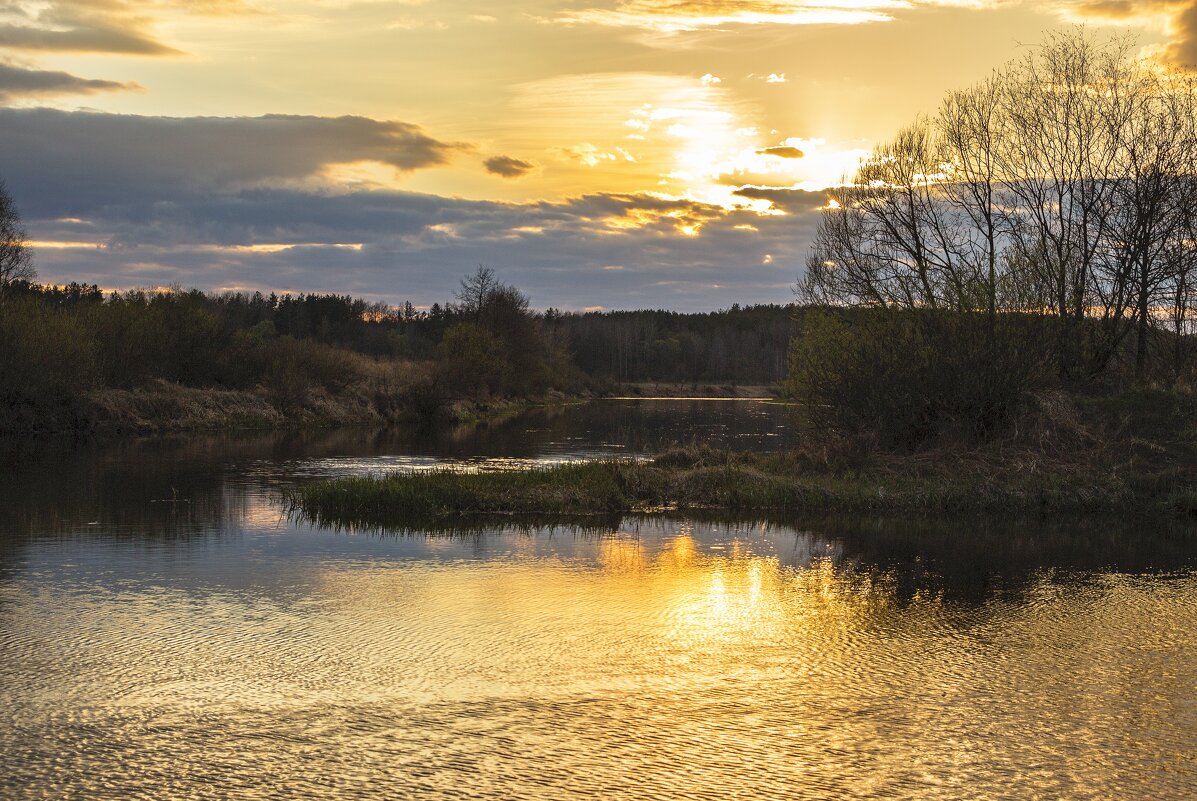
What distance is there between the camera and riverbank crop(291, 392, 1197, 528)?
789 inches

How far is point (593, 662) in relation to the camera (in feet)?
31.9

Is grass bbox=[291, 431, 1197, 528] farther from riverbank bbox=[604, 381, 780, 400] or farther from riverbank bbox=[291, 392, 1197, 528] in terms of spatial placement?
riverbank bbox=[604, 381, 780, 400]

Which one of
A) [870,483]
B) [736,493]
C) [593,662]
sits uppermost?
[870,483]

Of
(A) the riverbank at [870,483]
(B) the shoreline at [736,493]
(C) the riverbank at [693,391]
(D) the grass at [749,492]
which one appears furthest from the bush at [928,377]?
(C) the riverbank at [693,391]

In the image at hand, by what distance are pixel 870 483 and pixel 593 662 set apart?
13508 mm

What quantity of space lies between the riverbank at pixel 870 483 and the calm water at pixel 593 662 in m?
2.28

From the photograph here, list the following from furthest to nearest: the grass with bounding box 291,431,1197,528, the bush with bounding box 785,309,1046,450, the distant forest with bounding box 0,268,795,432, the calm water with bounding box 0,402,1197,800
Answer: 1. the distant forest with bounding box 0,268,795,432
2. the bush with bounding box 785,309,1046,450
3. the grass with bounding box 291,431,1197,528
4. the calm water with bounding box 0,402,1197,800

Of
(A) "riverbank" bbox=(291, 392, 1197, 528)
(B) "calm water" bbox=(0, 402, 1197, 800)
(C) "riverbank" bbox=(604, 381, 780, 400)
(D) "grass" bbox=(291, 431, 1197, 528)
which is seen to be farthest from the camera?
(C) "riverbank" bbox=(604, 381, 780, 400)

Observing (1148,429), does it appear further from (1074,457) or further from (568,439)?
(568,439)

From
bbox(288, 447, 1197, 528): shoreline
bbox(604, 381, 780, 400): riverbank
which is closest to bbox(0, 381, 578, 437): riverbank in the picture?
bbox(288, 447, 1197, 528): shoreline

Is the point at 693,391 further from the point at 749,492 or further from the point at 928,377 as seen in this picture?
the point at 749,492

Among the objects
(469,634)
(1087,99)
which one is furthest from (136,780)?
(1087,99)

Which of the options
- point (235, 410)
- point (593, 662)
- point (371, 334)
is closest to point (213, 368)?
point (235, 410)

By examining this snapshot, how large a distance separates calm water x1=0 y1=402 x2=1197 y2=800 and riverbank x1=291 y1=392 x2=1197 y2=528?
228 cm
